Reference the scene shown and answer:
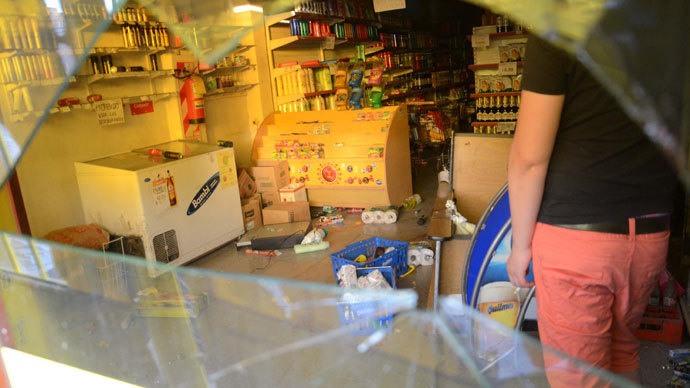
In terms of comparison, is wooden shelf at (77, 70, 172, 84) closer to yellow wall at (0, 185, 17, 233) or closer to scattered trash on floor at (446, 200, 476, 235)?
yellow wall at (0, 185, 17, 233)

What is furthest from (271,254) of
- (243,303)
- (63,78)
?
(63,78)

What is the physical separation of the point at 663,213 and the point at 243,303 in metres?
2.18

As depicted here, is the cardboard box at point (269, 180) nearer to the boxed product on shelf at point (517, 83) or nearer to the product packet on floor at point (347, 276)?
the product packet on floor at point (347, 276)

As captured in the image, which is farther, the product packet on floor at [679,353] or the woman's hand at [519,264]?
the product packet on floor at [679,353]

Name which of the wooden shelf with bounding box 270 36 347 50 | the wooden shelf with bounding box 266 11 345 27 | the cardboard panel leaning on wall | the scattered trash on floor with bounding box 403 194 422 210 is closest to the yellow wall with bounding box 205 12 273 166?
the wooden shelf with bounding box 270 36 347 50

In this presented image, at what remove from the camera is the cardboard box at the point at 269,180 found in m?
4.90

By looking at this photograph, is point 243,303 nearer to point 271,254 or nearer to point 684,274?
point 271,254

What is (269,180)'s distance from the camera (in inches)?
194

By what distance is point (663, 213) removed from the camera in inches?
35.8

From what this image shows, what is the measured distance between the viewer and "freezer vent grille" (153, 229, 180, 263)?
3504mm

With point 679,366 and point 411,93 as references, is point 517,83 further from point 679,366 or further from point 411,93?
point 679,366

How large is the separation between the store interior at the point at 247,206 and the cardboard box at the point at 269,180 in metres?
0.02

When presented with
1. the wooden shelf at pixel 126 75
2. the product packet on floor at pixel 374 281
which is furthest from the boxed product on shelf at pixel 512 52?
the product packet on floor at pixel 374 281

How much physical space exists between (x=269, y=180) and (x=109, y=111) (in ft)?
5.53
